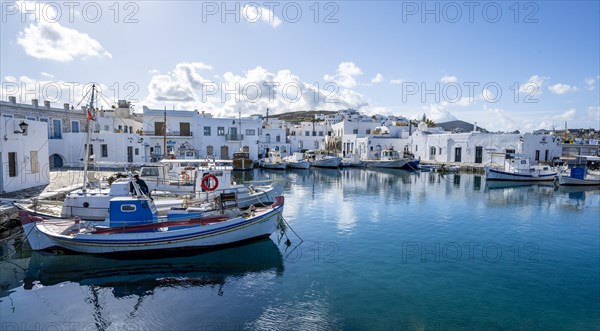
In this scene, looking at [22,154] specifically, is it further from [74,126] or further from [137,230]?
[74,126]

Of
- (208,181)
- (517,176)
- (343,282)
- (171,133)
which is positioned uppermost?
(171,133)

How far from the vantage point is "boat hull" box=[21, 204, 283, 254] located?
12555mm

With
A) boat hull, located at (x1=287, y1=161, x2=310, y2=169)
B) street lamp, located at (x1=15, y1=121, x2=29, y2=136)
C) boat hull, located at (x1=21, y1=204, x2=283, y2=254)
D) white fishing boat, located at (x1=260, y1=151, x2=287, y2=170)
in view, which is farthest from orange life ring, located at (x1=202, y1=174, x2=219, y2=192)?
boat hull, located at (x1=287, y1=161, x2=310, y2=169)

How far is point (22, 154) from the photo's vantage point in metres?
19.2

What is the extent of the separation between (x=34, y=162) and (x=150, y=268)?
45.5ft

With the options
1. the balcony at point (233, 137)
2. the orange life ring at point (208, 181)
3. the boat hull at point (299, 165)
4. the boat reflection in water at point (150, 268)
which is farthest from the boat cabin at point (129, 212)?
the balcony at point (233, 137)

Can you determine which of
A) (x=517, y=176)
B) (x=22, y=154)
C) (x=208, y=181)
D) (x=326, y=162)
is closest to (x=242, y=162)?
(x=326, y=162)

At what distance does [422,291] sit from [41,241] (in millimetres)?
13564

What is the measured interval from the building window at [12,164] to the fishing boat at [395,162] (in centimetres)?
4193

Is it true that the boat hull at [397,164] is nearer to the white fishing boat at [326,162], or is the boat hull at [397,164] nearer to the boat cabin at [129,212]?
the white fishing boat at [326,162]

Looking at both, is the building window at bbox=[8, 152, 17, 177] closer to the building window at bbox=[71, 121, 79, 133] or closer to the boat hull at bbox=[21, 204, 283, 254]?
the boat hull at bbox=[21, 204, 283, 254]

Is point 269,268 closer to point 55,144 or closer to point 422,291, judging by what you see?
point 422,291

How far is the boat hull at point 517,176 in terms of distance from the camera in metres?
35.5

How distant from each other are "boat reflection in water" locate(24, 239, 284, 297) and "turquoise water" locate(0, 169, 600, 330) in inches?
1.6
